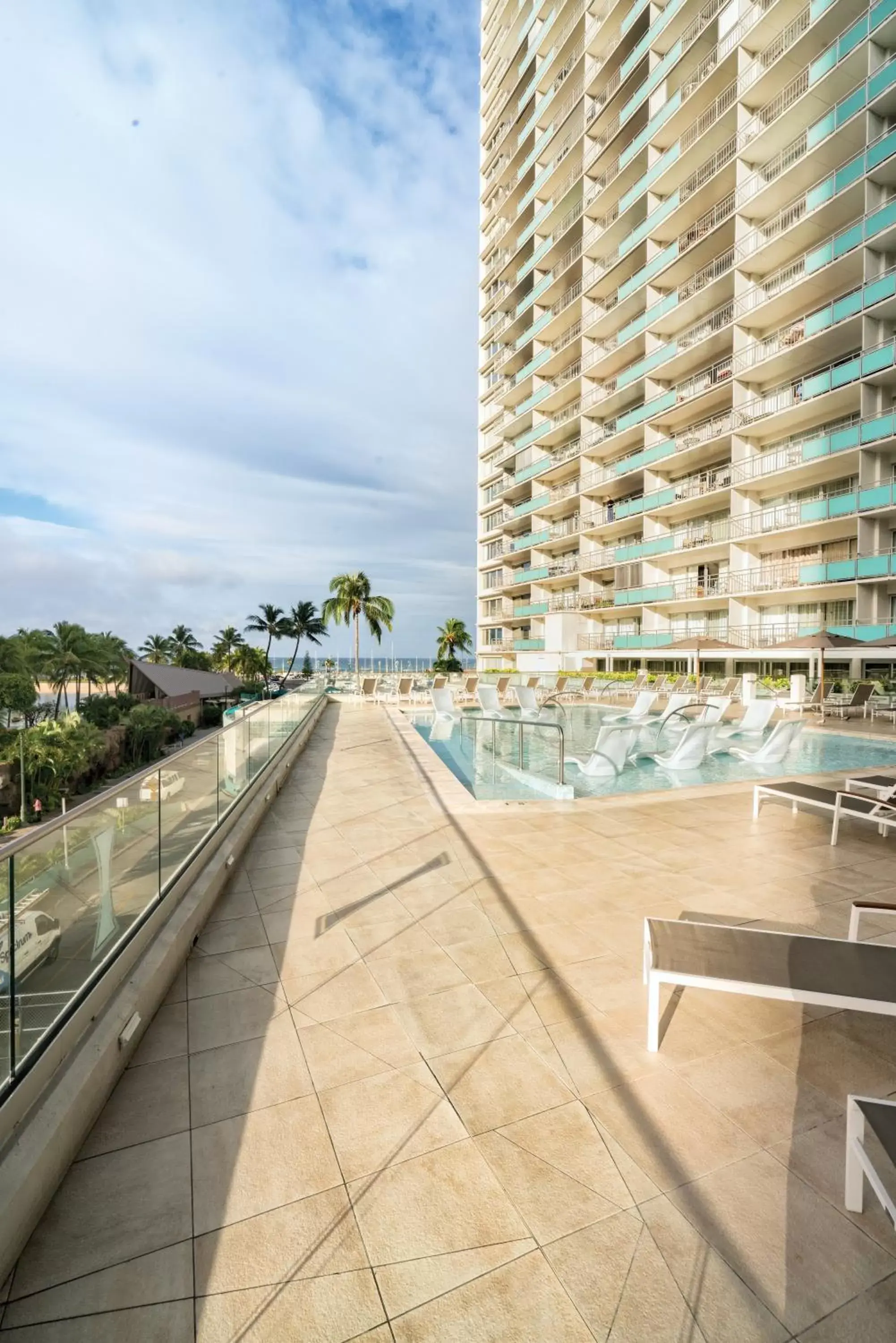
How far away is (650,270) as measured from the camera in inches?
1105

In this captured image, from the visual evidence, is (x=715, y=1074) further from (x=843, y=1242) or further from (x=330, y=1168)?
(x=330, y=1168)

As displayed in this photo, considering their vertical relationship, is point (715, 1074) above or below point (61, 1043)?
below

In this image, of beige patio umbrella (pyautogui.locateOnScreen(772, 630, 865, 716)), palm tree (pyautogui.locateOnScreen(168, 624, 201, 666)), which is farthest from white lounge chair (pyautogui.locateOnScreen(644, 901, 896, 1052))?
palm tree (pyautogui.locateOnScreen(168, 624, 201, 666))

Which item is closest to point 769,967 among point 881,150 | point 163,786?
point 163,786

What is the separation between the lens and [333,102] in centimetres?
2303

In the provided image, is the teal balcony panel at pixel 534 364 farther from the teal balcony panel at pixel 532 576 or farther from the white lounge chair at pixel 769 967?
the white lounge chair at pixel 769 967

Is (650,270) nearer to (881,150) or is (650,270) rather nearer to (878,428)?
(881,150)

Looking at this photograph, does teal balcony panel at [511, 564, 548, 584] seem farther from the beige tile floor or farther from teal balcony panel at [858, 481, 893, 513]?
the beige tile floor

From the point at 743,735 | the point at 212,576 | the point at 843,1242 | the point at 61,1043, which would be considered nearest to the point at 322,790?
the point at 61,1043

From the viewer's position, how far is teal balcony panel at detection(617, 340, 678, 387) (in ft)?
90.6

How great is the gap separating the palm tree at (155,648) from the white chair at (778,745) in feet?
282

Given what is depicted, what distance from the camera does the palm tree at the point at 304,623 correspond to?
248ft

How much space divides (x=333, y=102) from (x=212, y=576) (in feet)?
615

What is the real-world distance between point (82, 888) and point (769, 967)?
2952 millimetres
